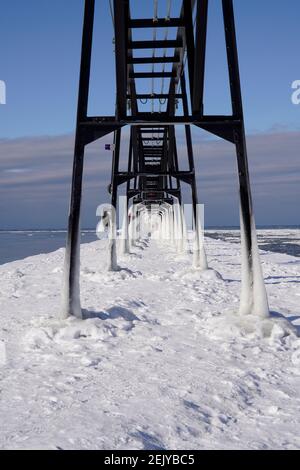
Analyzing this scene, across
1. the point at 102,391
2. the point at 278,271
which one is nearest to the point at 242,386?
the point at 102,391

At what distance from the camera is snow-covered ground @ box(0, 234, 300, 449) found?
3.32 metres

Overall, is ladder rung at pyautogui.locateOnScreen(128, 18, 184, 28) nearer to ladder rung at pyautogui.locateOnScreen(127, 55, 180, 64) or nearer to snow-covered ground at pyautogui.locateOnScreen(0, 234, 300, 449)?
ladder rung at pyautogui.locateOnScreen(127, 55, 180, 64)

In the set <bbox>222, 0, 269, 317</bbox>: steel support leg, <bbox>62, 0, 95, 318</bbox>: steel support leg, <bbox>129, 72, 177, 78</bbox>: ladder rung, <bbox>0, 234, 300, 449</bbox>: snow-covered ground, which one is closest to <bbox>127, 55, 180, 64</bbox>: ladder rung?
<bbox>129, 72, 177, 78</bbox>: ladder rung

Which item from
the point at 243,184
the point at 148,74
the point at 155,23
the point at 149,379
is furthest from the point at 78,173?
the point at 148,74

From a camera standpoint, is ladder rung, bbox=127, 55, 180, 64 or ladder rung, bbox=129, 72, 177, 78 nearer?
ladder rung, bbox=127, 55, 180, 64

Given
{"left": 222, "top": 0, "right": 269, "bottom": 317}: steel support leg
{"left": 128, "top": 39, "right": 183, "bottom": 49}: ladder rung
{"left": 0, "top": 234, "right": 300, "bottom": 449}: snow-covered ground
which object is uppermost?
{"left": 128, "top": 39, "right": 183, "bottom": 49}: ladder rung

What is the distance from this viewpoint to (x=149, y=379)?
14.9ft

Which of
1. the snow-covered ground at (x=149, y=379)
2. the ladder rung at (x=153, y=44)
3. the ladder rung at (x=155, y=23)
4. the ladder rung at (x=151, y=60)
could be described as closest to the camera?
the snow-covered ground at (x=149, y=379)

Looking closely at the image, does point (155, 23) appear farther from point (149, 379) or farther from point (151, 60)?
point (149, 379)

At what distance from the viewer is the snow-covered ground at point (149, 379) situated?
332 centimetres

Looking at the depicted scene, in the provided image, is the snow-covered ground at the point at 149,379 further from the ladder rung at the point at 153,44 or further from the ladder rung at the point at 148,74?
the ladder rung at the point at 148,74

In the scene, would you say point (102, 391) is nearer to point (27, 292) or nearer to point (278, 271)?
point (27, 292)

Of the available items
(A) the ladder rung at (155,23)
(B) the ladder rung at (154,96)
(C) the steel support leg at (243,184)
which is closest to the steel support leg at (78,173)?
(A) the ladder rung at (155,23)
